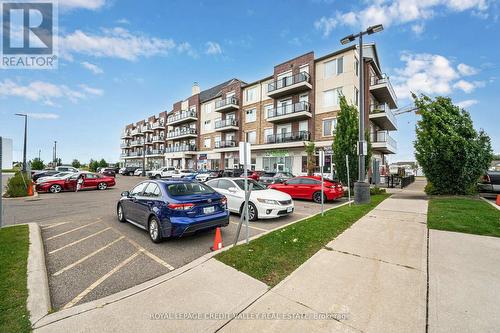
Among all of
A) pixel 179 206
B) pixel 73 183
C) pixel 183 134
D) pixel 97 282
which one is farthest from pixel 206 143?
pixel 97 282

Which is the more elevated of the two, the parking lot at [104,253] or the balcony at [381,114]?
the balcony at [381,114]

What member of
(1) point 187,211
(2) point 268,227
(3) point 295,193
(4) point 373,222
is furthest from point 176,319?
(3) point 295,193

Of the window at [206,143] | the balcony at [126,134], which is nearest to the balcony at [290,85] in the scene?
the window at [206,143]

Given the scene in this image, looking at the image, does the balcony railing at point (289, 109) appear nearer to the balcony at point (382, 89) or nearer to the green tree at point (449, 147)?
the balcony at point (382, 89)

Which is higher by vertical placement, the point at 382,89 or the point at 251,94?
the point at 251,94

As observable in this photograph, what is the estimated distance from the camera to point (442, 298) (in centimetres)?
304

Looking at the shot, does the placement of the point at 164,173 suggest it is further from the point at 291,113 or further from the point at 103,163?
the point at 103,163

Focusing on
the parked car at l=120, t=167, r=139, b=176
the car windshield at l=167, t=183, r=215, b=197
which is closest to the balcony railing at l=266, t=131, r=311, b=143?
the car windshield at l=167, t=183, r=215, b=197

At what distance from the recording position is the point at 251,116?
31.4m

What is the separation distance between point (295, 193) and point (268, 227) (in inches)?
247

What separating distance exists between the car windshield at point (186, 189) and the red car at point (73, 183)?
16.3 meters

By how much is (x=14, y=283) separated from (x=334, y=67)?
25655 mm

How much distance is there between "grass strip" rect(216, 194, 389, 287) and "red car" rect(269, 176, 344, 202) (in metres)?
5.45

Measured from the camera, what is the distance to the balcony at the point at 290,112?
2419cm
